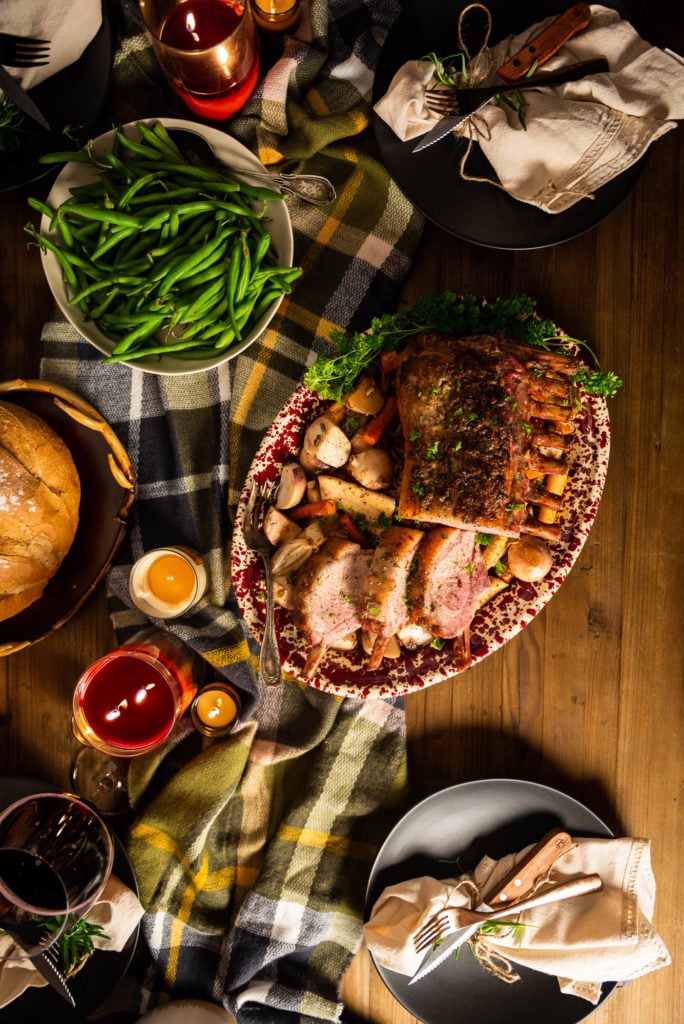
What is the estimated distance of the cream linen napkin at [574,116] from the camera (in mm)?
2031

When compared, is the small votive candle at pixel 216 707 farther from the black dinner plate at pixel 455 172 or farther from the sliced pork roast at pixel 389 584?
the black dinner plate at pixel 455 172

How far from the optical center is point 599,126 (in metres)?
2.05

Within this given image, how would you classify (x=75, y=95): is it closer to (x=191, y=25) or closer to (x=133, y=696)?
(x=191, y=25)

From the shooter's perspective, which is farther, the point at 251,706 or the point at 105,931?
the point at 251,706

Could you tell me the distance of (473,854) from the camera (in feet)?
7.87

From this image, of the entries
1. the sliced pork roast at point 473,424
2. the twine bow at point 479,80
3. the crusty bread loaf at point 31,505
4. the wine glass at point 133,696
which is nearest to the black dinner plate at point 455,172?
the twine bow at point 479,80

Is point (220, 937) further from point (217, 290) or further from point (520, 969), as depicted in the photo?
point (217, 290)

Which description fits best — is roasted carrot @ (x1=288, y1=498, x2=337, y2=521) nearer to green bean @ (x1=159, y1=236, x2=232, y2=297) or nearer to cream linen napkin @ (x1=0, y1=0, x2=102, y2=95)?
green bean @ (x1=159, y1=236, x2=232, y2=297)

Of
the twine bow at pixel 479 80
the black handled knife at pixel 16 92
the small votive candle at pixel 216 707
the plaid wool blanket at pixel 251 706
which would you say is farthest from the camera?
the small votive candle at pixel 216 707

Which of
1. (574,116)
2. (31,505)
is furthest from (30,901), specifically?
(574,116)

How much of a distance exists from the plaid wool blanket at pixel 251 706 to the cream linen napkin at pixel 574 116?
1.12 feet

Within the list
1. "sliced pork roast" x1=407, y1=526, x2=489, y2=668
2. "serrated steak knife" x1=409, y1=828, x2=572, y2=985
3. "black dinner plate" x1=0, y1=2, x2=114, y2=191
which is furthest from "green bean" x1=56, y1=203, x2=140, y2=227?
"serrated steak knife" x1=409, y1=828, x2=572, y2=985

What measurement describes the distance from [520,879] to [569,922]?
0.65ft

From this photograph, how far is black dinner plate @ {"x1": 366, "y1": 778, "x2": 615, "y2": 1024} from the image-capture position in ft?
7.77
